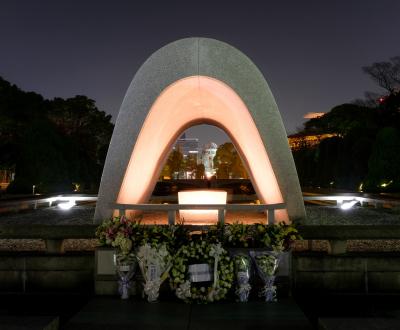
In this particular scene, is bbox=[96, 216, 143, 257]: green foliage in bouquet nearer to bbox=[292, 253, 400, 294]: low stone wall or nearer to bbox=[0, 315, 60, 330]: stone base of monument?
bbox=[0, 315, 60, 330]: stone base of monument

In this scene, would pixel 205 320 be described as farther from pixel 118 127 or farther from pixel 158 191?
pixel 158 191

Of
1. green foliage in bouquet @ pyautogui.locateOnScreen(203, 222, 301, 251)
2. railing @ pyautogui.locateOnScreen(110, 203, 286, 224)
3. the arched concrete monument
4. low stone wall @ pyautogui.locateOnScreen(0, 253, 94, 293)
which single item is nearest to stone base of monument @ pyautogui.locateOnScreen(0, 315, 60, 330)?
low stone wall @ pyautogui.locateOnScreen(0, 253, 94, 293)

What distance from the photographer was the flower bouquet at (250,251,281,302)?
5168 millimetres

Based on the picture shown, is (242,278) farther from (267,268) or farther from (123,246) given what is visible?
(123,246)

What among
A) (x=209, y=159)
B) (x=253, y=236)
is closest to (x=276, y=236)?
(x=253, y=236)

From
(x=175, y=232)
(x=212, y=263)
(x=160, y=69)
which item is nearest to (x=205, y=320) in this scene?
(x=212, y=263)

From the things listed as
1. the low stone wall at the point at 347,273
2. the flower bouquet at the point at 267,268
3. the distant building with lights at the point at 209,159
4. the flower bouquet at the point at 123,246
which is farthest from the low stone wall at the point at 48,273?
the distant building with lights at the point at 209,159

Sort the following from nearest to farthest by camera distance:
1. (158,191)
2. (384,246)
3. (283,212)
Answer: (384,246) < (283,212) < (158,191)

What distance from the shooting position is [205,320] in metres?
4.54

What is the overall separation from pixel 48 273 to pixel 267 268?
3.17 metres

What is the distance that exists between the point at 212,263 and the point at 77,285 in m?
2.14

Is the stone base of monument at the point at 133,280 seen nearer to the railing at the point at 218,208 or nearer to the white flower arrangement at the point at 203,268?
the white flower arrangement at the point at 203,268

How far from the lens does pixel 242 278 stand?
5.15 metres

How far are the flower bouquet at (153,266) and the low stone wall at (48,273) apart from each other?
1.19 meters
